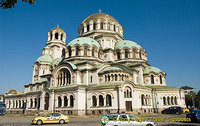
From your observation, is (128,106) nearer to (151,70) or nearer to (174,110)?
(174,110)

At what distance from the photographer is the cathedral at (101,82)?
1217 inches

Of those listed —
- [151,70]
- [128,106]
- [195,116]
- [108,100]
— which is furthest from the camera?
[151,70]

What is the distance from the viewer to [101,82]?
34500 mm

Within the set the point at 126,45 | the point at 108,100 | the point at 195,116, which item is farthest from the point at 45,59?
the point at 195,116

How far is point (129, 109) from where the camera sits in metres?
30.1

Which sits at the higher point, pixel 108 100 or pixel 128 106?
pixel 108 100

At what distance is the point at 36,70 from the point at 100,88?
97.5 ft

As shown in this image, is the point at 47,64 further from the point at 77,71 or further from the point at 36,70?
the point at 77,71

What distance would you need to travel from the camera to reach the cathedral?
1217 inches

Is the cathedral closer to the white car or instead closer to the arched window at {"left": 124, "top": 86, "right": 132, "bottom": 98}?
the arched window at {"left": 124, "top": 86, "right": 132, "bottom": 98}

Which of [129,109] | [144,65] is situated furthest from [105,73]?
[144,65]

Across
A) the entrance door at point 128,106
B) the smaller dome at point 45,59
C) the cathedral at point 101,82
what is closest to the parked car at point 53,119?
the cathedral at point 101,82

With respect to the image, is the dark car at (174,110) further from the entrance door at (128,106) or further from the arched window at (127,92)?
the arched window at (127,92)

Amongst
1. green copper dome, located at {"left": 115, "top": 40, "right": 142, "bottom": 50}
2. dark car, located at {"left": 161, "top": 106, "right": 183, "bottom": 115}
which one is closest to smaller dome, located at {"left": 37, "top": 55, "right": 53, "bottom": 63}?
green copper dome, located at {"left": 115, "top": 40, "right": 142, "bottom": 50}
